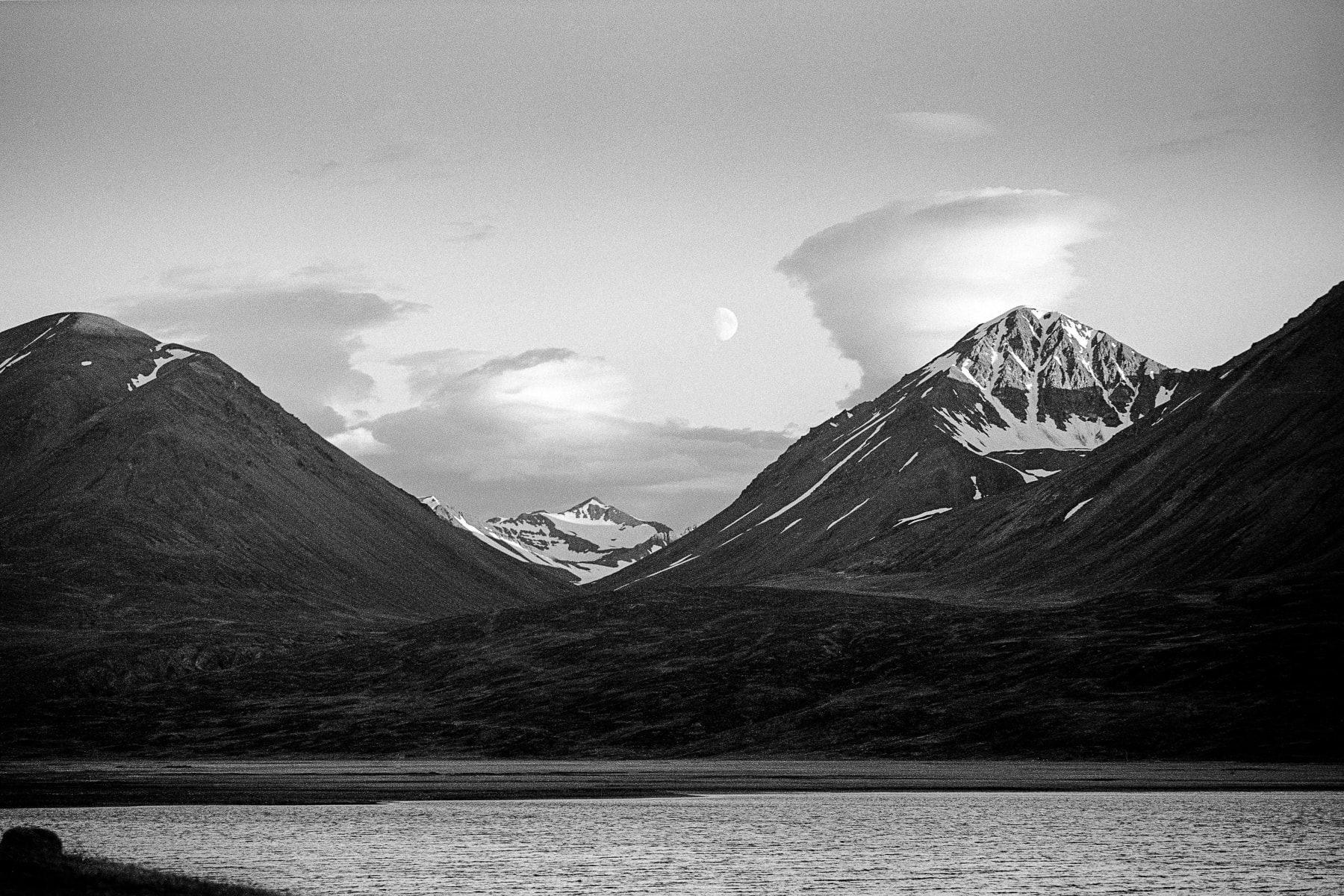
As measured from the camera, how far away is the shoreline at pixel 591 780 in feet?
365

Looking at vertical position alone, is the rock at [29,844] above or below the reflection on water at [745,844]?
above

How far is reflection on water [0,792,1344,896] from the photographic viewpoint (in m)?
54.7

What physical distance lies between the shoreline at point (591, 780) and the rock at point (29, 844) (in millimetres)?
50478

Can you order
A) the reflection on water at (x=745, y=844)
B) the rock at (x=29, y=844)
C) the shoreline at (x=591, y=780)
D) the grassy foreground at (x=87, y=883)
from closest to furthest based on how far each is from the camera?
the grassy foreground at (x=87, y=883) < the rock at (x=29, y=844) < the reflection on water at (x=745, y=844) < the shoreline at (x=591, y=780)

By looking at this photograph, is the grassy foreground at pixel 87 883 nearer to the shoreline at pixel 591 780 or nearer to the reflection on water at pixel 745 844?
the reflection on water at pixel 745 844

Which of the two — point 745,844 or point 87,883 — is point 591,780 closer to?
point 745,844

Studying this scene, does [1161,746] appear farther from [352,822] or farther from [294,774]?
[352,822]

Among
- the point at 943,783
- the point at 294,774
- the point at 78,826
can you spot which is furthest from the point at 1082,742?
the point at 78,826

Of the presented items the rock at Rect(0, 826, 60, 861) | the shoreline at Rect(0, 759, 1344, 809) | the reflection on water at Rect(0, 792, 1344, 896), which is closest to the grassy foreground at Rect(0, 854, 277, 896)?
the rock at Rect(0, 826, 60, 861)

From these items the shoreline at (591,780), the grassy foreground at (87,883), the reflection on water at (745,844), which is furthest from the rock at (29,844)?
the shoreline at (591,780)

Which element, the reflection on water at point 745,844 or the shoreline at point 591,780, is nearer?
the reflection on water at point 745,844

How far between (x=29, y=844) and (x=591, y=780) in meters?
92.2

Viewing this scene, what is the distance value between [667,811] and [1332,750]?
10316cm

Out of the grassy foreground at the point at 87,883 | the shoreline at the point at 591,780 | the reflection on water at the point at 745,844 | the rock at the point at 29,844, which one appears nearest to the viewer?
the grassy foreground at the point at 87,883
